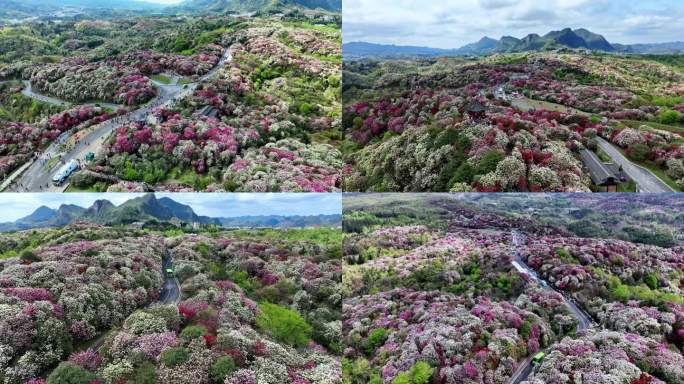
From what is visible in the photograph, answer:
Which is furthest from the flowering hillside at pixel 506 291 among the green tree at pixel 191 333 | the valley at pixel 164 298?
the green tree at pixel 191 333

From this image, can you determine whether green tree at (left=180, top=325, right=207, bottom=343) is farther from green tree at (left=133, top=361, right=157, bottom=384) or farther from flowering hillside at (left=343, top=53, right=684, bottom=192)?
flowering hillside at (left=343, top=53, right=684, bottom=192)

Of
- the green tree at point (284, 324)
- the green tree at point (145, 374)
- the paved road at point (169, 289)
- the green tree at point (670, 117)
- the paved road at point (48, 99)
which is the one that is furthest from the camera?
the paved road at point (48, 99)

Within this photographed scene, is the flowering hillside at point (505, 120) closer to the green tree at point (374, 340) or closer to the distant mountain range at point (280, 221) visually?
the distant mountain range at point (280, 221)

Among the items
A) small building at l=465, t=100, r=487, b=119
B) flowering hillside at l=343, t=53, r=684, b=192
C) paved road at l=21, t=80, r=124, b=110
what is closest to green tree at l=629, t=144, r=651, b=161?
flowering hillside at l=343, t=53, r=684, b=192

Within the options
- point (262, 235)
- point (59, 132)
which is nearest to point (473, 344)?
point (262, 235)

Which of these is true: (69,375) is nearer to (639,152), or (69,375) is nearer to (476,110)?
(476,110)

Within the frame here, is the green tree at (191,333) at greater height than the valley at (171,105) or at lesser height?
lesser

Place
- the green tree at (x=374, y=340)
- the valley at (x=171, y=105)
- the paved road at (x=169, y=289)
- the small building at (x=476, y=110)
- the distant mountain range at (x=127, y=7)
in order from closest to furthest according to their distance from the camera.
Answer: the paved road at (x=169, y=289), the green tree at (x=374, y=340), the small building at (x=476, y=110), the valley at (x=171, y=105), the distant mountain range at (x=127, y=7)

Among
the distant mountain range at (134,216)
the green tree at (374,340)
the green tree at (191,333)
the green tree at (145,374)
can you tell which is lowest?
the green tree at (374,340)
